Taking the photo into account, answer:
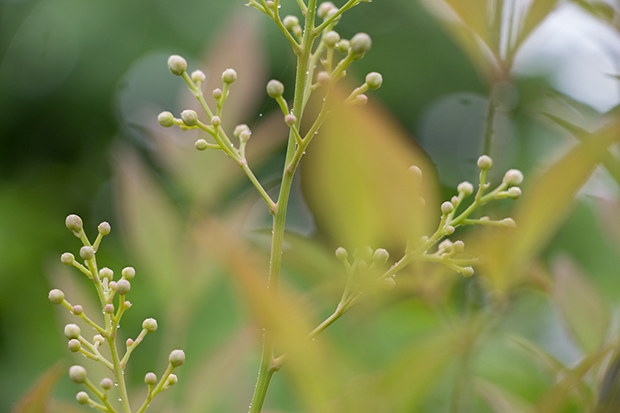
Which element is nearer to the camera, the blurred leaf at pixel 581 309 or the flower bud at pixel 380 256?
the flower bud at pixel 380 256

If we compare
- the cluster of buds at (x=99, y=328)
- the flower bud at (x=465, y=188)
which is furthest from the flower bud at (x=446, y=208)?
the cluster of buds at (x=99, y=328)

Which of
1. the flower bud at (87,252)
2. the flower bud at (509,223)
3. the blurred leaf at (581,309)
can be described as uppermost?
the flower bud at (87,252)

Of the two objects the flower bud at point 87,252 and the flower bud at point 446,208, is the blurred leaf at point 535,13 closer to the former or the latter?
the flower bud at point 446,208

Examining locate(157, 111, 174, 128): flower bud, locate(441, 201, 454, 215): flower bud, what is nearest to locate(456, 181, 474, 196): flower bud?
locate(441, 201, 454, 215): flower bud

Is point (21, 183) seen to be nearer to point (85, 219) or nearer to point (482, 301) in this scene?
point (85, 219)

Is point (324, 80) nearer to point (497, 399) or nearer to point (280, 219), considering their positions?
point (280, 219)

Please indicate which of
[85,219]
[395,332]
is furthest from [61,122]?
[395,332]

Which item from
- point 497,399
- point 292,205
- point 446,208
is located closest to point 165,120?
point 446,208
